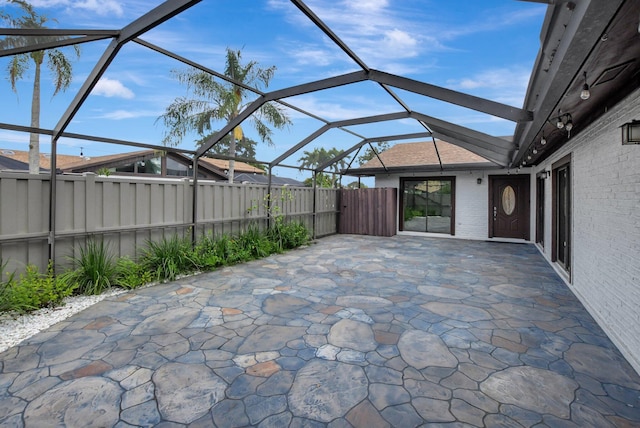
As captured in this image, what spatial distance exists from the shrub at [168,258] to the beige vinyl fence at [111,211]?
0.17 meters

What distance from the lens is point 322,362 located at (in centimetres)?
256

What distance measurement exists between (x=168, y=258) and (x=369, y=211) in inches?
296

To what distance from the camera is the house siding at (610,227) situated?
8.86 ft

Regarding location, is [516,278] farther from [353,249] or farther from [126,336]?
[126,336]

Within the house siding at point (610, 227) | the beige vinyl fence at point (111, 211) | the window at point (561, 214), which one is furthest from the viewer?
the window at point (561, 214)

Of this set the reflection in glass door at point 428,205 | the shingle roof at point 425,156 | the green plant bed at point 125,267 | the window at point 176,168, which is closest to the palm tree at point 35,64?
the green plant bed at point 125,267

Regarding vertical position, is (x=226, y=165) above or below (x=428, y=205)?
above

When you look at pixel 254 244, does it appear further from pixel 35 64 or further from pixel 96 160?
pixel 96 160

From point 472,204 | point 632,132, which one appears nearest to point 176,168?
point 472,204

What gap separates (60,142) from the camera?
14.1ft

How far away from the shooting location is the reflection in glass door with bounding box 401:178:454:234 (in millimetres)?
11195

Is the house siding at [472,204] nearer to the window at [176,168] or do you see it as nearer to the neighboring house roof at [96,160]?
the neighboring house roof at [96,160]

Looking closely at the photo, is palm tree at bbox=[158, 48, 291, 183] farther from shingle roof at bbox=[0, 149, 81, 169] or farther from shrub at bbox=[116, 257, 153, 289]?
shrub at bbox=[116, 257, 153, 289]

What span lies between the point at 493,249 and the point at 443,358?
22.5 feet
